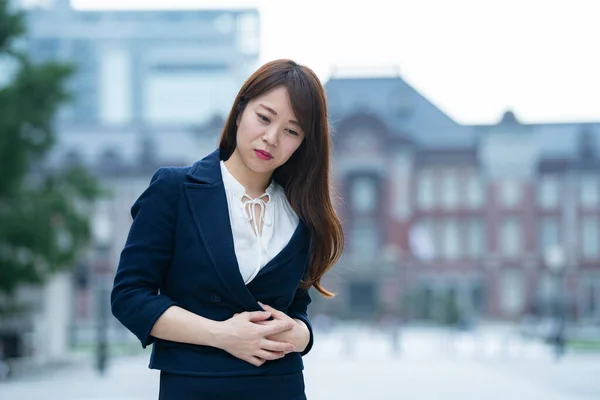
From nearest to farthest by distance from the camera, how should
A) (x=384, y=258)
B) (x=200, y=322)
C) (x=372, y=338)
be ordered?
1. (x=200, y=322)
2. (x=372, y=338)
3. (x=384, y=258)

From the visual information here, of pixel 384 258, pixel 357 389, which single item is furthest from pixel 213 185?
pixel 384 258

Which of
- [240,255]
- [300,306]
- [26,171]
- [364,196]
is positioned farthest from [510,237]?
[240,255]

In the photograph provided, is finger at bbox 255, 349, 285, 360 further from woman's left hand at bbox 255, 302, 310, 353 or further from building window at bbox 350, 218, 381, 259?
building window at bbox 350, 218, 381, 259

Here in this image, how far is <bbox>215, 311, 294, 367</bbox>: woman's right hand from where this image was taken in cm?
192

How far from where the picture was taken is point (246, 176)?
213 centimetres

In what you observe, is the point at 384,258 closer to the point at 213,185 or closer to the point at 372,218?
the point at 372,218

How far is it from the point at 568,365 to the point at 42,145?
12121mm

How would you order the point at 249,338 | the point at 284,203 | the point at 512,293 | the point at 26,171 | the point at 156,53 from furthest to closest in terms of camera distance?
the point at 156,53, the point at 512,293, the point at 26,171, the point at 284,203, the point at 249,338

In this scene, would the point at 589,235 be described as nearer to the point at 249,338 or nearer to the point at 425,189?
the point at 425,189

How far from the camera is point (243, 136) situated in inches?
81.8

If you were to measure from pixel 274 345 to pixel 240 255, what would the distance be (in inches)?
8.2

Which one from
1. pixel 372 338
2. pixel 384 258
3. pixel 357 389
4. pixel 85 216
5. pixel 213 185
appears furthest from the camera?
pixel 384 258

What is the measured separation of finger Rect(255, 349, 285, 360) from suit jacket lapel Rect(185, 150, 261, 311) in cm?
10

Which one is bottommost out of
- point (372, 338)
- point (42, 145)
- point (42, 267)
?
point (372, 338)
